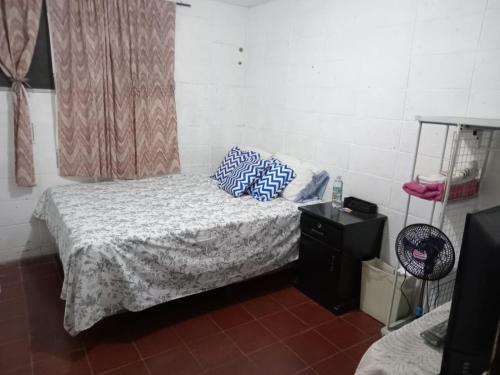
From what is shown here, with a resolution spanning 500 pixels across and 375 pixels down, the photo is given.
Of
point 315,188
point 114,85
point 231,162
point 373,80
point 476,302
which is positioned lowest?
point 315,188

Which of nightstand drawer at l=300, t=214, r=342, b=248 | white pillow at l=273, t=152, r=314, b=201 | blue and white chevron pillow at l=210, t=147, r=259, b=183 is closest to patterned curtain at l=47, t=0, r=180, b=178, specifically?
blue and white chevron pillow at l=210, t=147, r=259, b=183

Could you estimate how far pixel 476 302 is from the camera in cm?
81

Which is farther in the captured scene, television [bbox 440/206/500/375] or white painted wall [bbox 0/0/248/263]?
white painted wall [bbox 0/0/248/263]

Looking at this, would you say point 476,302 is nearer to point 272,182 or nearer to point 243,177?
point 272,182

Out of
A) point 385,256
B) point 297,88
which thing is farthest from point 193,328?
point 297,88

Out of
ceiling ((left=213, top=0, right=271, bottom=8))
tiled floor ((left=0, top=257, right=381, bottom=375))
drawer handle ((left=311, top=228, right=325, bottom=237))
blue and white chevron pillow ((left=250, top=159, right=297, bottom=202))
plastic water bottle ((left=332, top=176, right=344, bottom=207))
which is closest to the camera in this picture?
tiled floor ((left=0, top=257, right=381, bottom=375))

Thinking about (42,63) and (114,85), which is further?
(114,85)

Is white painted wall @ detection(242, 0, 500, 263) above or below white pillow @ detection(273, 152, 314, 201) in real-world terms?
above

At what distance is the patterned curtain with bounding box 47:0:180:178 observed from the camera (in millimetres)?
2869

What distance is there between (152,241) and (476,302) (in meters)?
1.71

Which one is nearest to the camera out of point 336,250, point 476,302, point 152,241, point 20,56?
point 476,302

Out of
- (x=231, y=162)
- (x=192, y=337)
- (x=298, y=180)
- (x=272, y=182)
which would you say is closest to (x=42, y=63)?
(x=231, y=162)

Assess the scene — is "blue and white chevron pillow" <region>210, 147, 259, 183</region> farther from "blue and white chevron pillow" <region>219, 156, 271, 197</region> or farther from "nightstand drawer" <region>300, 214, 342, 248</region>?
"nightstand drawer" <region>300, 214, 342, 248</region>

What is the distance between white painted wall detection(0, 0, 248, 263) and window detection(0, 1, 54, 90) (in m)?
0.08
